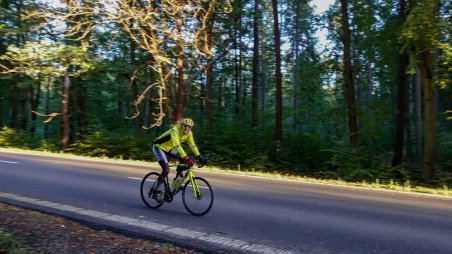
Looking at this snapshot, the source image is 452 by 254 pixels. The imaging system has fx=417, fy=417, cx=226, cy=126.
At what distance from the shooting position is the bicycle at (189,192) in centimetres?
790

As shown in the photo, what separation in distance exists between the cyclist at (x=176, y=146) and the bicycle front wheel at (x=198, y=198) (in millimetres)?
374

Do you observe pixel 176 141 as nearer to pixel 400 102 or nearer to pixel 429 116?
pixel 429 116

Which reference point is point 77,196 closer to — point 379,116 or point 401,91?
point 379,116

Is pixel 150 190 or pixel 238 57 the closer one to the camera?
pixel 150 190

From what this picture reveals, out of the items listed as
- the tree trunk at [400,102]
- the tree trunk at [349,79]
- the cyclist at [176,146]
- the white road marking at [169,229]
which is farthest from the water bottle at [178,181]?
the tree trunk at [400,102]

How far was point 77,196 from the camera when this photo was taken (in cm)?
966

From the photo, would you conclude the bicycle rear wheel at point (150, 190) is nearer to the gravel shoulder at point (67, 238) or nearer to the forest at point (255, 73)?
the gravel shoulder at point (67, 238)

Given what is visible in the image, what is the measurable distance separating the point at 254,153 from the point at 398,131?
7417 mm

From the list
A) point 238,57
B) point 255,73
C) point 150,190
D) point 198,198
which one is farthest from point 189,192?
point 238,57

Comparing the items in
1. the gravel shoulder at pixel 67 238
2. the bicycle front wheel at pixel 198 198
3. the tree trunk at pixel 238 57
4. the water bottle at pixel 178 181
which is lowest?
the gravel shoulder at pixel 67 238

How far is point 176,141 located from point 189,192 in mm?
1091

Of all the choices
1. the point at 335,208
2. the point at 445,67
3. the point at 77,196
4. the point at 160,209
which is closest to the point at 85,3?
the point at 77,196

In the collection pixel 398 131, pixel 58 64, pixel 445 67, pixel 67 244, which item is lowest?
pixel 67 244

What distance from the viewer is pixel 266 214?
8.21 m
